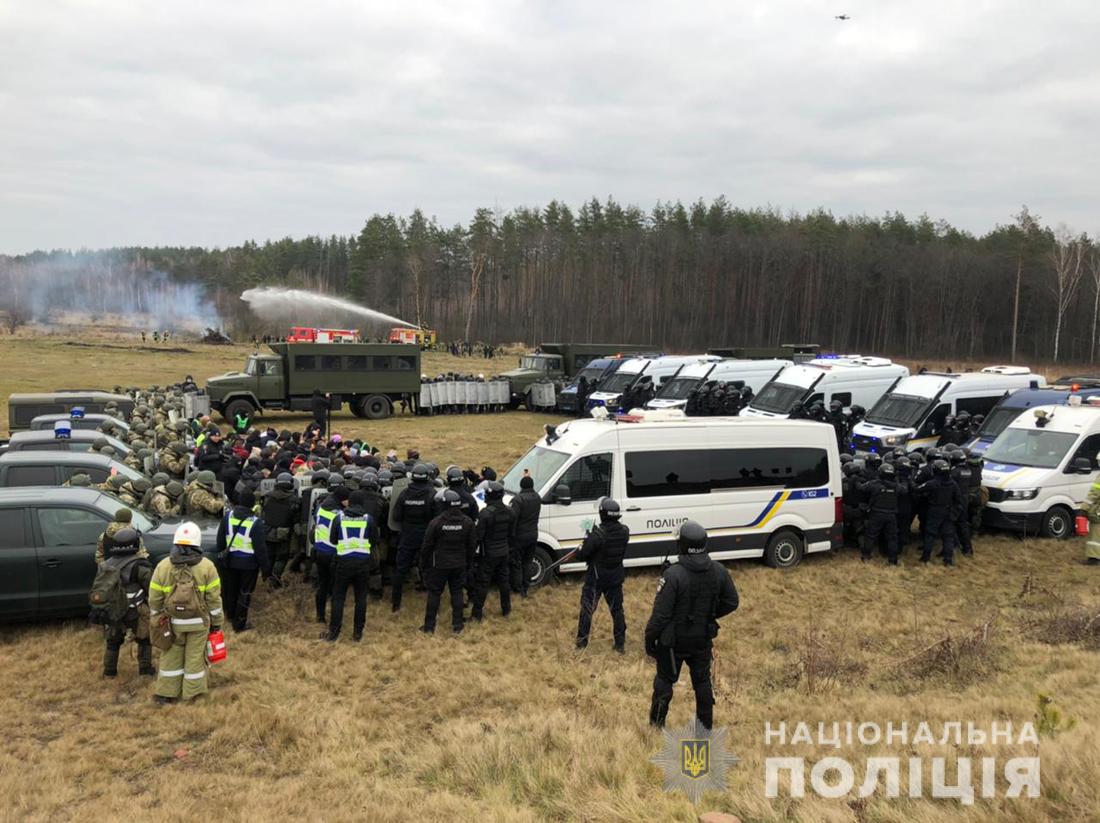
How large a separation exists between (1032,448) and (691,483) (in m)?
6.96

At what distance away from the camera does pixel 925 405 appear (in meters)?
16.2

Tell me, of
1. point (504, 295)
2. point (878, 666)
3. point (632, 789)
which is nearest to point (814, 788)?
point (632, 789)

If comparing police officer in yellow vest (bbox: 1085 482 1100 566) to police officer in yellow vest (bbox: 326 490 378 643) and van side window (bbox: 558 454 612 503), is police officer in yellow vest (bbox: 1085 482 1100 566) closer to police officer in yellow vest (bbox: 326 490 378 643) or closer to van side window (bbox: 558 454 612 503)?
van side window (bbox: 558 454 612 503)

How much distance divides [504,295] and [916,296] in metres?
40.6

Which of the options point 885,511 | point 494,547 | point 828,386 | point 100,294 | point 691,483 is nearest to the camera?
point 494,547

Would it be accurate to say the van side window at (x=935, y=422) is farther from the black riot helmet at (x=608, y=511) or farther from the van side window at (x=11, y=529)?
the van side window at (x=11, y=529)

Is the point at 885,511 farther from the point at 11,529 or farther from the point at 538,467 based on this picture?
the point at 11,529

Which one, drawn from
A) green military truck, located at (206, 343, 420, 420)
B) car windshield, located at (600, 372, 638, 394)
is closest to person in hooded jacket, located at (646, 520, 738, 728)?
→ green military truck, located at (206, 343, 420, 420)

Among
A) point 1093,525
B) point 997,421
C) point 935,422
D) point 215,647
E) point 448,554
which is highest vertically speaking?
point 997,421

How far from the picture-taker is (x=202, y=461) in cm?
1220

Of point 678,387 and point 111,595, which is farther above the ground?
point 678,387

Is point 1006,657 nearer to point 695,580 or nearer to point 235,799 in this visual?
point 695,580

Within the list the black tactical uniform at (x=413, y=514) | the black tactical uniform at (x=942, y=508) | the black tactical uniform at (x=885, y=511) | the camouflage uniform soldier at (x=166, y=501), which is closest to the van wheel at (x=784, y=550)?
the black tactical uniform at (x=885, y=511)

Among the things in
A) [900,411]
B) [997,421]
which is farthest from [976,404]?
[900,411]
